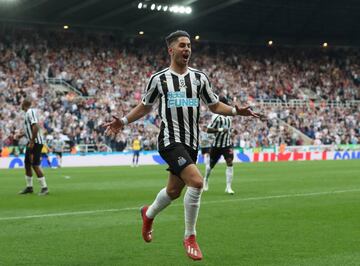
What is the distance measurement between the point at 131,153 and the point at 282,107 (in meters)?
16.5

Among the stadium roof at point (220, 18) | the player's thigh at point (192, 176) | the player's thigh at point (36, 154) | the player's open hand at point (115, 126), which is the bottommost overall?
the player's thigh at point (36, 154)

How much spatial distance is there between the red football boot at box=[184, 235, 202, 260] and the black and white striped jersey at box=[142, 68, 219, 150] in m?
1.11

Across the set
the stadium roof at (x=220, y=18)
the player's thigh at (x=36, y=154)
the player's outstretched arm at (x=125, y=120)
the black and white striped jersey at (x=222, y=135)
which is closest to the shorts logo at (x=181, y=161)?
the player's outstretched arm at (x=125, y=120)

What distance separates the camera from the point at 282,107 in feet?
172

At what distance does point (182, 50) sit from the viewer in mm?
8133

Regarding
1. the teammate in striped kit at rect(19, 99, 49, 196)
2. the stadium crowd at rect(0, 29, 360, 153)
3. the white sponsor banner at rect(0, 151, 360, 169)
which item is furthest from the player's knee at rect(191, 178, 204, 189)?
the stadium crowd at rect(0, 29, 360, 153)

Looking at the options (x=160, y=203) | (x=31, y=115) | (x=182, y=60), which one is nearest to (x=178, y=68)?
(x=182, y=60)

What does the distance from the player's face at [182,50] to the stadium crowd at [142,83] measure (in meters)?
29.4

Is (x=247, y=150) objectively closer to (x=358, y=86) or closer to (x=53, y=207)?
(x=358, y=86)

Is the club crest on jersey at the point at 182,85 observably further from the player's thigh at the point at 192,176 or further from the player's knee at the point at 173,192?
the player's knee at the point at 173,192

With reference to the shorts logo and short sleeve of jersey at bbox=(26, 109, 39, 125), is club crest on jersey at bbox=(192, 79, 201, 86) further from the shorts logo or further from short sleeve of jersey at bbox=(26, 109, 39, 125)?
short sleeve of jersey at bbox=(26, 109, 39, 125)

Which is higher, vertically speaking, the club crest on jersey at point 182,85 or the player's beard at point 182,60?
the player's beard at point 182,60

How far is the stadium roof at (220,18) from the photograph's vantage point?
4650 centimetres

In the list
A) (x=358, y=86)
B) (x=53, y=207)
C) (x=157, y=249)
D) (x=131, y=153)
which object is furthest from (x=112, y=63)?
(x=157, y=249)
